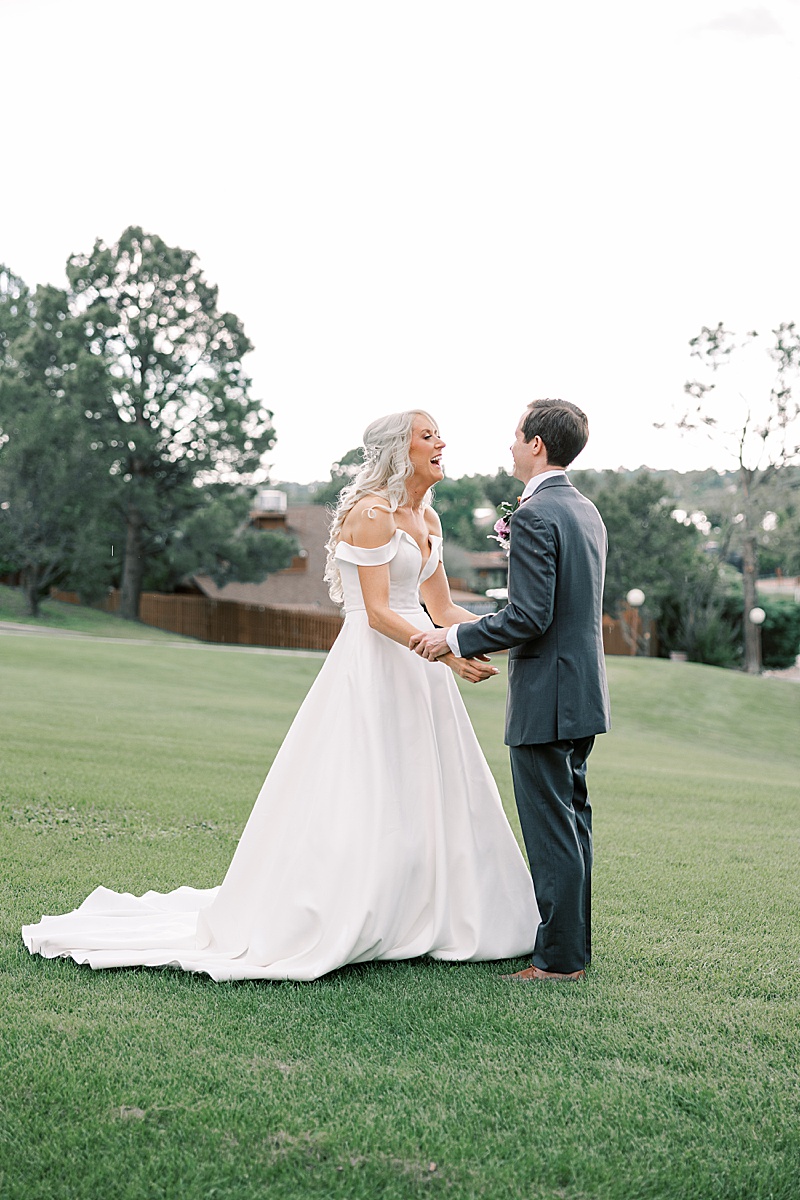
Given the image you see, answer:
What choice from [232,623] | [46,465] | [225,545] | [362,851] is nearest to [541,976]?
[362,851]

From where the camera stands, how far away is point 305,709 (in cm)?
425

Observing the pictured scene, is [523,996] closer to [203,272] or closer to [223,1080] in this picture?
[223,1080]

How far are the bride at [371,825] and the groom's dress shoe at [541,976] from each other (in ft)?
0.66

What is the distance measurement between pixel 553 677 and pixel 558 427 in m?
0.98

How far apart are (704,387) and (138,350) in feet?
77.1

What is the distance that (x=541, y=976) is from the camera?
3.94 meters

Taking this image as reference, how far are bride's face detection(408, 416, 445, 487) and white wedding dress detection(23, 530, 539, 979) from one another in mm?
302

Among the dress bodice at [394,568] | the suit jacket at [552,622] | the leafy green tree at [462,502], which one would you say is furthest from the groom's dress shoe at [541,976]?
the leafy green tree at [462,502]

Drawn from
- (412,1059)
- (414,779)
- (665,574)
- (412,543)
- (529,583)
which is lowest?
(412,1059)

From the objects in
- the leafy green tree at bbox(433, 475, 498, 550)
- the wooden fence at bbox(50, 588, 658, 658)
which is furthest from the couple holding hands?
the leafy green tree at bbox(433, 475, 498, 550)

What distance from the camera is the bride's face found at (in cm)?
430

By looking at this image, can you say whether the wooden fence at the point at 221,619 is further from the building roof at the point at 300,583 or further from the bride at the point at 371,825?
the bride at the point at 371,825

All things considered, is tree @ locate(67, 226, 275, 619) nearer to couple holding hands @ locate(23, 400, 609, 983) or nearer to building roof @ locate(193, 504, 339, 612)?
building roof @ locate(193, 504, 339, 612)

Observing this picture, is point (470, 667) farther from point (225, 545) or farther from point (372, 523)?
point (225, 545)
